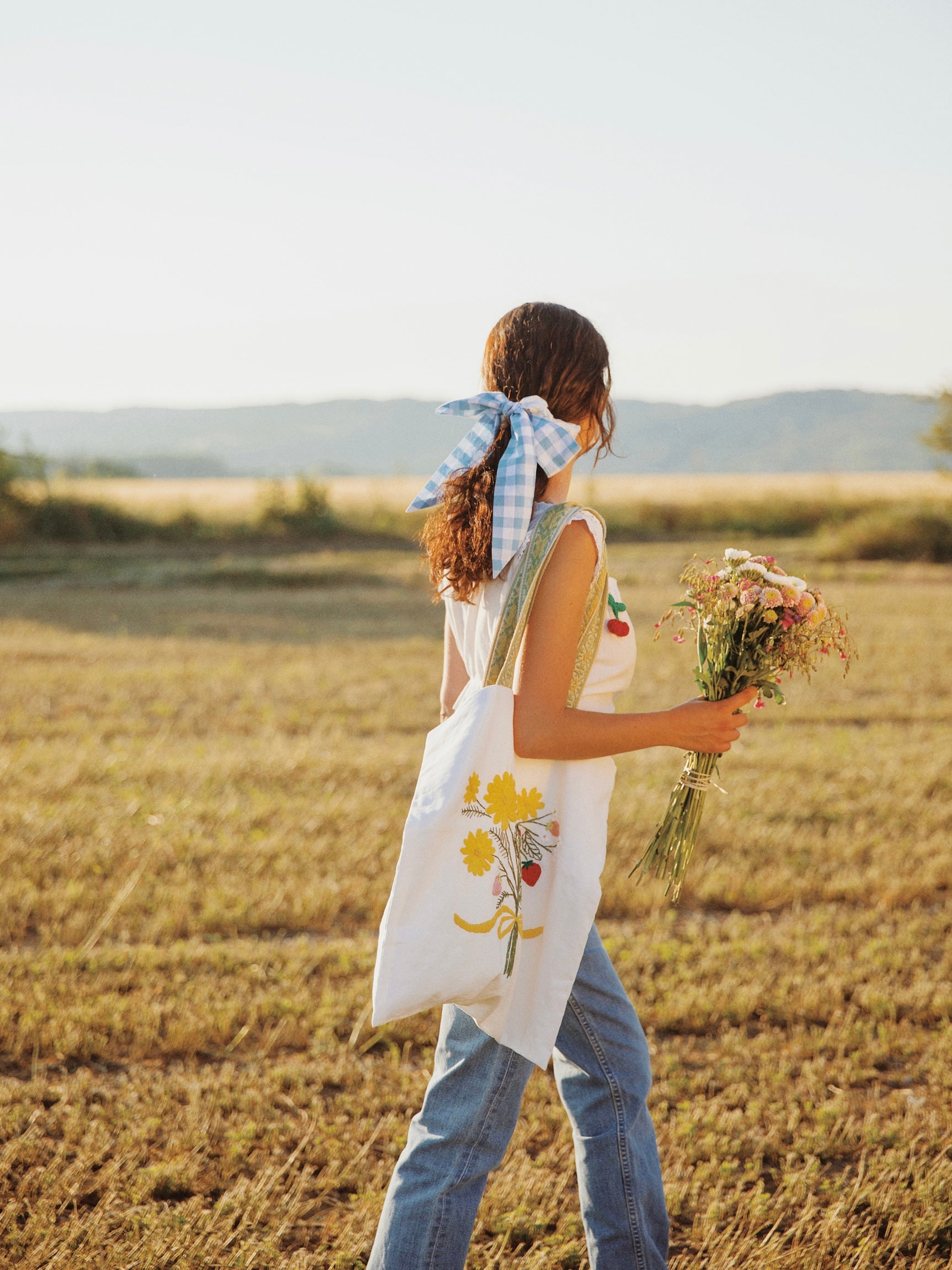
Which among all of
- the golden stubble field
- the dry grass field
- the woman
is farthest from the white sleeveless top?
the dry grass field

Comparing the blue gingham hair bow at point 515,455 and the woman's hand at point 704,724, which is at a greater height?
the blue gingham hair bow at point 515,455

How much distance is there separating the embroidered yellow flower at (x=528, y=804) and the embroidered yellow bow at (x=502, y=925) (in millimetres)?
176

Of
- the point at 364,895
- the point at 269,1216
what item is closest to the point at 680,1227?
the point at 269,1216

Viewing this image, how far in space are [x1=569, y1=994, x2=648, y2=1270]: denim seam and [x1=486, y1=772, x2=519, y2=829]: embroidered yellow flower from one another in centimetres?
48

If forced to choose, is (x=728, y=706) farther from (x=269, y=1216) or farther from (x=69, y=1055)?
(x=69, y=1055)

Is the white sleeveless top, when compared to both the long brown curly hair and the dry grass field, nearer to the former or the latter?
the long brown curly hair

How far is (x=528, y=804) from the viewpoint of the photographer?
2088mm

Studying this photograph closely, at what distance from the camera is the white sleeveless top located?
2074mm

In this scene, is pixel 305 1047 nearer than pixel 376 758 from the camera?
Yes

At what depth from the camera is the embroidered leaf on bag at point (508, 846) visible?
201 cm

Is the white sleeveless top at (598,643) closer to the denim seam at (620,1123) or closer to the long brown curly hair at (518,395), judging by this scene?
the long brown curly hair at (518,395)

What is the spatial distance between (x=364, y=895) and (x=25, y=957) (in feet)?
4.92

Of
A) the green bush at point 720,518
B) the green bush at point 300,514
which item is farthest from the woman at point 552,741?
the green bush at point 720,518

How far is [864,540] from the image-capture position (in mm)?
27312
